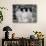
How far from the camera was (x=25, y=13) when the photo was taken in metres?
4.63

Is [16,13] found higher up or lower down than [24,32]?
higher up

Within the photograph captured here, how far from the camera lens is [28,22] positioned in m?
4.65

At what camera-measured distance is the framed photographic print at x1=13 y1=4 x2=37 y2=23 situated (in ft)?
15.2

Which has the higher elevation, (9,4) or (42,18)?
(9,4)

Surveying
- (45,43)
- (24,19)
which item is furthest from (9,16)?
(45,43)

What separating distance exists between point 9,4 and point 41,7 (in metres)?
0.90

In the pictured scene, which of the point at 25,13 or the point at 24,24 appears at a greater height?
the point at 25,13

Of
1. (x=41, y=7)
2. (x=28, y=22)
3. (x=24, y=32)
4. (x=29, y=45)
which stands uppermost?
(x=41, y=7)

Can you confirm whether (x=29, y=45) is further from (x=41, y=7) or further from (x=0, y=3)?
(x=0, y=3)

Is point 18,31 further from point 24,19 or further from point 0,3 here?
point 0,3

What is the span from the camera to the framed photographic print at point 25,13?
15.2ft

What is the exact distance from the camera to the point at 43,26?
466 centimetres

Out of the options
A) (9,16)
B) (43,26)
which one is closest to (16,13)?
(9,16)

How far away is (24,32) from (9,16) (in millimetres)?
619
